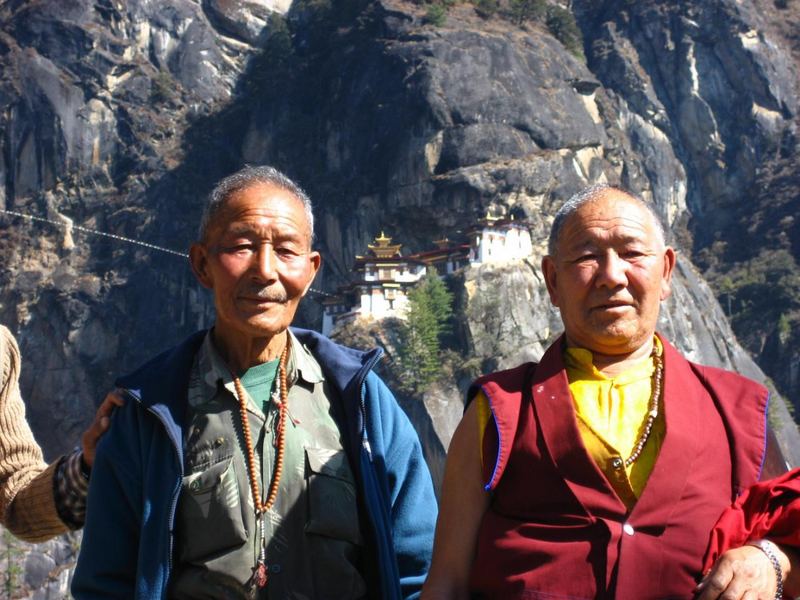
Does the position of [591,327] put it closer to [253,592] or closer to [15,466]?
[253,592]

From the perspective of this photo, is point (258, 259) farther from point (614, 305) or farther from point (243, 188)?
point (614, 305)

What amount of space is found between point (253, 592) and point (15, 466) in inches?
48.4

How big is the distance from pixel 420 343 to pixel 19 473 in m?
35.4

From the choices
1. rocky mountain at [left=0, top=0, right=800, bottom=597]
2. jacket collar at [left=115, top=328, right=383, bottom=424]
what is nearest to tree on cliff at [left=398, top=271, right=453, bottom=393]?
rocky mountain at [left=0, top=0, right=800, bottom=597]

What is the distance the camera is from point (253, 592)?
2.97 metres

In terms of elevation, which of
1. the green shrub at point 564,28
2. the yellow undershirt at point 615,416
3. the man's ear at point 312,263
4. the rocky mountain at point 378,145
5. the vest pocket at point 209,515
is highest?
the green shrub at point 564,28

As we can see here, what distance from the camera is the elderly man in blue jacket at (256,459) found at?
9.86ft

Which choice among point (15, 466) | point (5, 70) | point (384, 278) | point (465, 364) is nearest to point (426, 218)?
point (384, 278)

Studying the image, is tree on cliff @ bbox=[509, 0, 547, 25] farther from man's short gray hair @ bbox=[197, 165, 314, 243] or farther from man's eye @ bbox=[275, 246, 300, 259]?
man's eye @ bbox=[275, 246, 300, 259]

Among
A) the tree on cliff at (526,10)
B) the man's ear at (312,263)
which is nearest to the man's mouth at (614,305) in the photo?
the man's ear at (312,263)

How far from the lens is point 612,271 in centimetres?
295

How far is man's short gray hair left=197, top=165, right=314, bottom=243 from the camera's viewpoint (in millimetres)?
3273

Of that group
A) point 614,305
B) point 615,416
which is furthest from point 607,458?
point 614,305

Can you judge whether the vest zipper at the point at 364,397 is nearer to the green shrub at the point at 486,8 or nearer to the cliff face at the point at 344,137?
the cliff face at the point at 344,137
